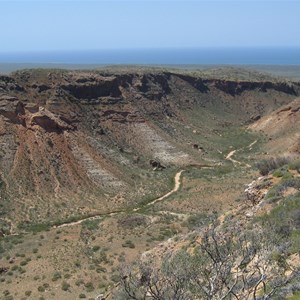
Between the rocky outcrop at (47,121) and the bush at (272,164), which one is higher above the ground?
the rocky outcrop at (47,121)

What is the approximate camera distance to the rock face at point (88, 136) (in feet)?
132

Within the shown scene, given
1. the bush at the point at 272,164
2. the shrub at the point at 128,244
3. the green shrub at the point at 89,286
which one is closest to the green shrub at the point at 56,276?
the green shrub at the point at 89,286

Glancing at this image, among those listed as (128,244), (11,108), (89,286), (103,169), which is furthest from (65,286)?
(11,108)

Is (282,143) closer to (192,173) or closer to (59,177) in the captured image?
(192,173)

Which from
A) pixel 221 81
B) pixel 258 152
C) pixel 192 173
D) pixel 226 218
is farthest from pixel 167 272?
pixel 221 81

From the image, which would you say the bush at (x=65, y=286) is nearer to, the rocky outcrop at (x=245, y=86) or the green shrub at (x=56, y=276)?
the green shrub at (x=56, y=276)

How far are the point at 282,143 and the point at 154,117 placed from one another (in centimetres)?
1761

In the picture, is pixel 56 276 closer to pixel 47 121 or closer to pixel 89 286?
pixel 89 286

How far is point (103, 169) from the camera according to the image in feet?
150

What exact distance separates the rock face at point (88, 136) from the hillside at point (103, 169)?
14 centimetres

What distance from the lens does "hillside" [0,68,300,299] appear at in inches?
1105

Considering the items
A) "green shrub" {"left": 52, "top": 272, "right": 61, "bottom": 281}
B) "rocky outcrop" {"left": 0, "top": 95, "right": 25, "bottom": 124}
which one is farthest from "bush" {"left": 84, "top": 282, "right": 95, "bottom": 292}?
"rocky outcrop" {"left": 0, "top": 95, "right": 25, "bottom": 124}

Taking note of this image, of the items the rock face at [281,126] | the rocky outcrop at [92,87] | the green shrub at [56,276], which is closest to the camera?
the green shrub at [56,276]

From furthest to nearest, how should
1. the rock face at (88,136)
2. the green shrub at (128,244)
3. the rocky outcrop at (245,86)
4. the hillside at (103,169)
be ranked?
the rocky outcrop at (245,86), the rock face at (88,136), the green shrub at (128,244), the hillside at (103,169)
